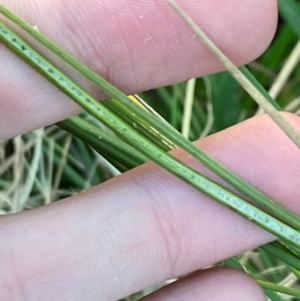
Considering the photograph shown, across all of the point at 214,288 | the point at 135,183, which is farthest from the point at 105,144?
the point at 214,288

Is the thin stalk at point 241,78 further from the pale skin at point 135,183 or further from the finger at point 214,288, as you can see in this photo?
the finger at point 214,288

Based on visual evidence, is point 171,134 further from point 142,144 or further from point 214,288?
point 214,288

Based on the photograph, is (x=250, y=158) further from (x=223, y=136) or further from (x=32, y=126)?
(x=32, y=126)

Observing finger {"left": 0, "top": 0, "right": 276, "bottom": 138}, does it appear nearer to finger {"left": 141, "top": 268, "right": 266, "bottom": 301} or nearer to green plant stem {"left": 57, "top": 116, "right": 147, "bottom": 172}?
green plant stem {"left": 57, "top": 116, "right": 147, "bottom": 172}

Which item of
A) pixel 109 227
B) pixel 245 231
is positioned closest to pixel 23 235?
pixel 109 227

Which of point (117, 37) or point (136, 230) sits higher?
point (117, 37)

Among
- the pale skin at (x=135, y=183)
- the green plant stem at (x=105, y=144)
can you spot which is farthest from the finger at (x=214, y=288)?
the green plant stem at (x=105, y=144)
